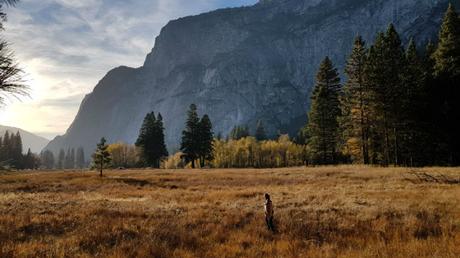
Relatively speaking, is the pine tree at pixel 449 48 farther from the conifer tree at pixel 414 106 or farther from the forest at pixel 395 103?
the conifer tree at pixel 414 106

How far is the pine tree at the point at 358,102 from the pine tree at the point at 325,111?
21.1ft

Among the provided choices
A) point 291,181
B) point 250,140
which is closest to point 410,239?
point 291,181

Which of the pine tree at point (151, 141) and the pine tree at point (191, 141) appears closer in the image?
the pine tree at point (191, 141)

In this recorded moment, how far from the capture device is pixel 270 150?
123m

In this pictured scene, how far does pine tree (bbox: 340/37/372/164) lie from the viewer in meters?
43.3

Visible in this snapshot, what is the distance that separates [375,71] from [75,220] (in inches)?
1360

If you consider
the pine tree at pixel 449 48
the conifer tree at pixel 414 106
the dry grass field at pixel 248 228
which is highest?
the pine tree at pixel 449 48

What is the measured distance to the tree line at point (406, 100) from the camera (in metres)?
38.8

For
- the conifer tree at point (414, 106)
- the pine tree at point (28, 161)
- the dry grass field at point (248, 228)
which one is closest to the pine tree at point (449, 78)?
the conifer tree at point (414, 106)

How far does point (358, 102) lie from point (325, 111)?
1007cm

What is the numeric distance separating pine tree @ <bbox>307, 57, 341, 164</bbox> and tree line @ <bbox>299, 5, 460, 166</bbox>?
7567 mm

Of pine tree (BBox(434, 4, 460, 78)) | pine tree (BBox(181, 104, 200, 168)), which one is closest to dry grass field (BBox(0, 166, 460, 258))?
pine tree (BBox(434, 4, 460, 78))

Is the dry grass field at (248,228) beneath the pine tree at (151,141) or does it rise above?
beneath

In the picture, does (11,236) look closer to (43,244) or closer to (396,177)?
(43,244)
